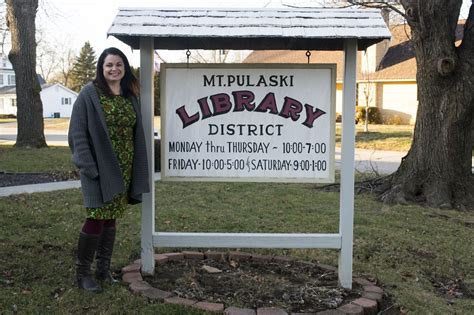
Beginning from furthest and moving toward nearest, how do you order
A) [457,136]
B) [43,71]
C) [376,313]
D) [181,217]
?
[43,71] < [457,136] < [181,217] < [376,313]

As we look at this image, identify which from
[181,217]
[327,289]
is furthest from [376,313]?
[181,217]

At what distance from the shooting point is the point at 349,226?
437 cm

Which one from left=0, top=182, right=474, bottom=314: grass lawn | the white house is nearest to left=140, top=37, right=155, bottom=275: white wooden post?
left=0, top=182, right=474, bottom=314: grass lawn

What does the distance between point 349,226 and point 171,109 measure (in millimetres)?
1730

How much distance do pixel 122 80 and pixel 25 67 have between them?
13814 millimetres

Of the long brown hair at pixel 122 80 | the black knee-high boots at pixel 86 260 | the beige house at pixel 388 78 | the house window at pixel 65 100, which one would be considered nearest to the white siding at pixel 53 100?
the house window at pixel 65 100

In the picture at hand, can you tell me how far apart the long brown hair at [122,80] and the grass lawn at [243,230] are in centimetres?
152

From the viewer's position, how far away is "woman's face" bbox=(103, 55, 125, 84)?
13.1 feet

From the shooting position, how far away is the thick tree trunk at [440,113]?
828 cm

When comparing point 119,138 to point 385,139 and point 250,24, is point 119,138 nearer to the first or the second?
point 250,24

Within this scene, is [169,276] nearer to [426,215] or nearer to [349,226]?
[349,226]

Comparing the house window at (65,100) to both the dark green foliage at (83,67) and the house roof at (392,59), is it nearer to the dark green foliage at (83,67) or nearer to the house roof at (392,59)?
the dark green foliage at (83,67)

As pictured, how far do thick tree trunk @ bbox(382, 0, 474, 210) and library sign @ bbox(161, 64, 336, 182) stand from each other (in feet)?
15.3

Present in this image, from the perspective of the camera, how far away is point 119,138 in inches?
158
